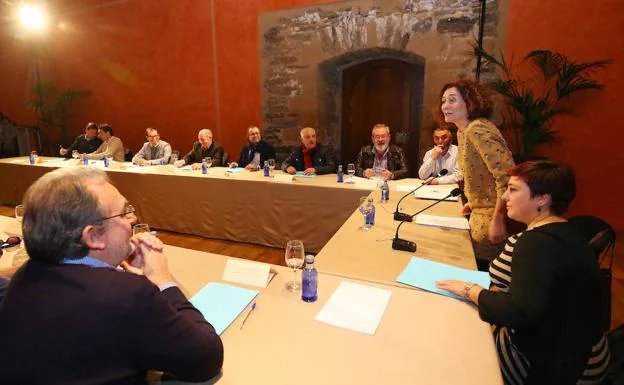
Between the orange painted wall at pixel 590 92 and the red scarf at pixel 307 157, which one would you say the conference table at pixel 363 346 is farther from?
the orange painted wall at pixel 590 92

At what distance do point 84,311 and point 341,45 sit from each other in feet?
15.3

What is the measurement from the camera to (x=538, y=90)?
13.2 feet

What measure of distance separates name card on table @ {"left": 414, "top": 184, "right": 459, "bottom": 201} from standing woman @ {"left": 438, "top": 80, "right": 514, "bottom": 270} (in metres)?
0.66

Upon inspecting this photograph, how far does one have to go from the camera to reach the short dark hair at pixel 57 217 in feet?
2.66

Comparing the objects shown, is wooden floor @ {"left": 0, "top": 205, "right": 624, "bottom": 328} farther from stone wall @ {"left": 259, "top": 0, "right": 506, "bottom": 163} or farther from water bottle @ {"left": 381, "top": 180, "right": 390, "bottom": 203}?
stone wall @ {"left": 259, "top": 0, "right": 506, "bottom": 163}

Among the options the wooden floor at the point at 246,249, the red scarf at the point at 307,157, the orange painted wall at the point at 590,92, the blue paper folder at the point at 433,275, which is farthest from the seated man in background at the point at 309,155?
the blue paper folder at the point at 433,275

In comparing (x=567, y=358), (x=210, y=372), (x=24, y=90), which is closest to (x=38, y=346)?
(x=210, y=372)

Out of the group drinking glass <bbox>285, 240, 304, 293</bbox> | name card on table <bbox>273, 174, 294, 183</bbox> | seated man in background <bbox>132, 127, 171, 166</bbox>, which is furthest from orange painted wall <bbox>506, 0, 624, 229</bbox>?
seated man in background <bbox>132, 127, 171, 166</bbox>

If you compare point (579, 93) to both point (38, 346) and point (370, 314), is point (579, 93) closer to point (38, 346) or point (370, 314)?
point (370, 314)

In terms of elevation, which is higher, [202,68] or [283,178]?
[202,68]

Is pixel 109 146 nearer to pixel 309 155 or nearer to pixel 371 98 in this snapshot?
pixel 309 155

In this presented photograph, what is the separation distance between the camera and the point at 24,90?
7141mm

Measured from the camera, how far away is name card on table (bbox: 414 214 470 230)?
205 centimetres

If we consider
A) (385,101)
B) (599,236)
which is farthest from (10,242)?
(385,101)
